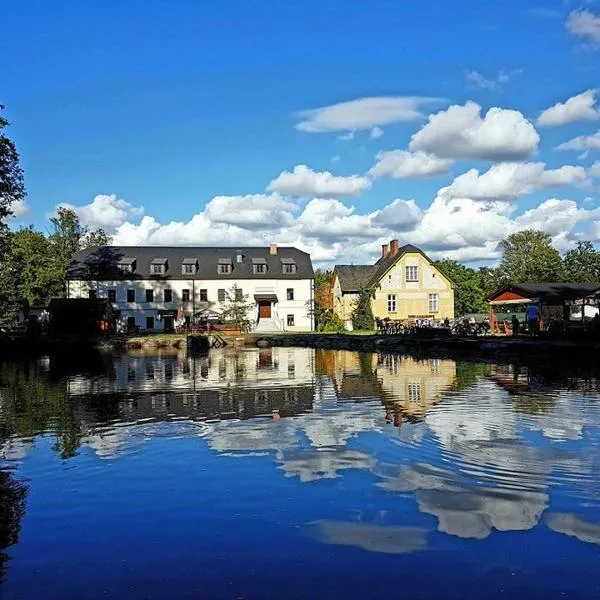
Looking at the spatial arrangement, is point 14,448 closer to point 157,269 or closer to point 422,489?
point 422,489

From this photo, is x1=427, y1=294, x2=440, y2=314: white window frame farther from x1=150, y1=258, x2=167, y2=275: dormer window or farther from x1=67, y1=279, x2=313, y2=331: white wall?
x1=150, y1=258, x2=167, y2=275: dormer window

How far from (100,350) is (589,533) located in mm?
42365

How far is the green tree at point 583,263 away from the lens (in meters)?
91.6

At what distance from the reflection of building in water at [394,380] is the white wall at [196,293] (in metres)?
41.9

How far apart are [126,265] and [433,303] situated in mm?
31517

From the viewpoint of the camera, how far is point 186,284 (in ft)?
250

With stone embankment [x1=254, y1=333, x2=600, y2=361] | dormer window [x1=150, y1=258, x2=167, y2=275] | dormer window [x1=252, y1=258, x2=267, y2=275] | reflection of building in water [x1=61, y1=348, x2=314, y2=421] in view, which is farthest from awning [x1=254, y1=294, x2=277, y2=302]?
reflection of building in water [x1=61, y1=348, x2=314, y2=421]

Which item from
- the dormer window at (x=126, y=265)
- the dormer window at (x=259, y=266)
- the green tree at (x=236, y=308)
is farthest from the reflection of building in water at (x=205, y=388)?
the dormer window at (x=259, y=266)

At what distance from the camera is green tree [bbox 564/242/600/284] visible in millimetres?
91625

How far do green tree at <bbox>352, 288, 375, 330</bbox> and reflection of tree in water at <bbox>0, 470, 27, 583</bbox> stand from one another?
193ft

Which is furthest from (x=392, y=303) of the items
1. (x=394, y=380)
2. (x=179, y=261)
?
(x=394, y=380)

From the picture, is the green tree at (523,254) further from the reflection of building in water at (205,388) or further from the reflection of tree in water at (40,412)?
the reflection of tree in water at (40,412)

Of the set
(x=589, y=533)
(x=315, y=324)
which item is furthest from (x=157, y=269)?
(x=589, y=533)

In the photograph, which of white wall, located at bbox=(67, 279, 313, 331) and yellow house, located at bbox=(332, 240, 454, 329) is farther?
white wall, located at bbox=(67, 279, 313, 331)
